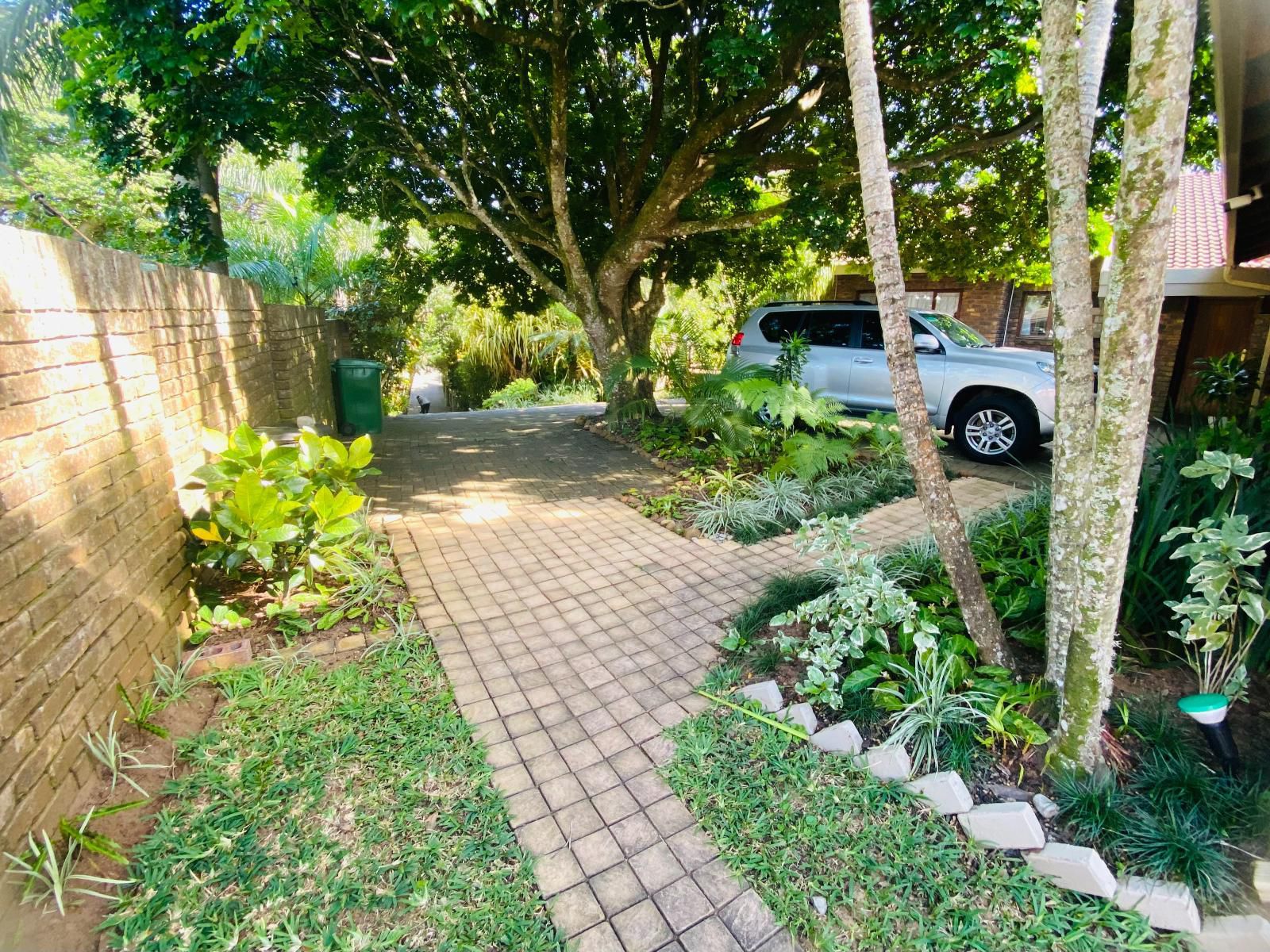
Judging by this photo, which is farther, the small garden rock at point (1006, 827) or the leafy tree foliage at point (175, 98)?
the leafy tree foliage at point (175, 98)

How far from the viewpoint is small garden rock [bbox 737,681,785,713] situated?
260cm

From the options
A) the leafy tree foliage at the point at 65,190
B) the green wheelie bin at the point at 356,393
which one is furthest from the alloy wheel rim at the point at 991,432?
the leafy tree foliage at the point at 65,190

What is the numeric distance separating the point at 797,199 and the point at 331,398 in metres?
6.63

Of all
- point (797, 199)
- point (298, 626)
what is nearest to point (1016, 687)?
point (298, 626)

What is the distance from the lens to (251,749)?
2369mm

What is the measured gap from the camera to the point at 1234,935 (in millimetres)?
1631

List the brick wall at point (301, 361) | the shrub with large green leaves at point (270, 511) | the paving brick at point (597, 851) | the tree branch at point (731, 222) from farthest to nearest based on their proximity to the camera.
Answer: the tree branch at point (731, 222) < the brick wall at point (301, 361) < the shrub with large green leaves at point (270, 511) < the paving brick at point (597, 851)

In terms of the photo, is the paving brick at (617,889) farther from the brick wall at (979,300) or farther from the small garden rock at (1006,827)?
the brick wall at (979,300)

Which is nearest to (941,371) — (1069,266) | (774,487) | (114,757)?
(774,487)

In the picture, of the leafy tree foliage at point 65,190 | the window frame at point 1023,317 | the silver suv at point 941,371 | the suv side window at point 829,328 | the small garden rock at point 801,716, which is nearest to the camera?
the small garden rock at point 801,716

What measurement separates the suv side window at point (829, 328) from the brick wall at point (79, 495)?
6.81m

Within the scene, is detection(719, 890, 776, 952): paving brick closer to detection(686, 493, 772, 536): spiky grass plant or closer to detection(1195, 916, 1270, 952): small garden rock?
detection(1195, 916, 1270, 952): small garden rock

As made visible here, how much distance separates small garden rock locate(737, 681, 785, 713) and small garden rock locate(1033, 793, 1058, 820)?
0.93 m

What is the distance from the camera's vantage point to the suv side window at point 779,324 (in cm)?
814
